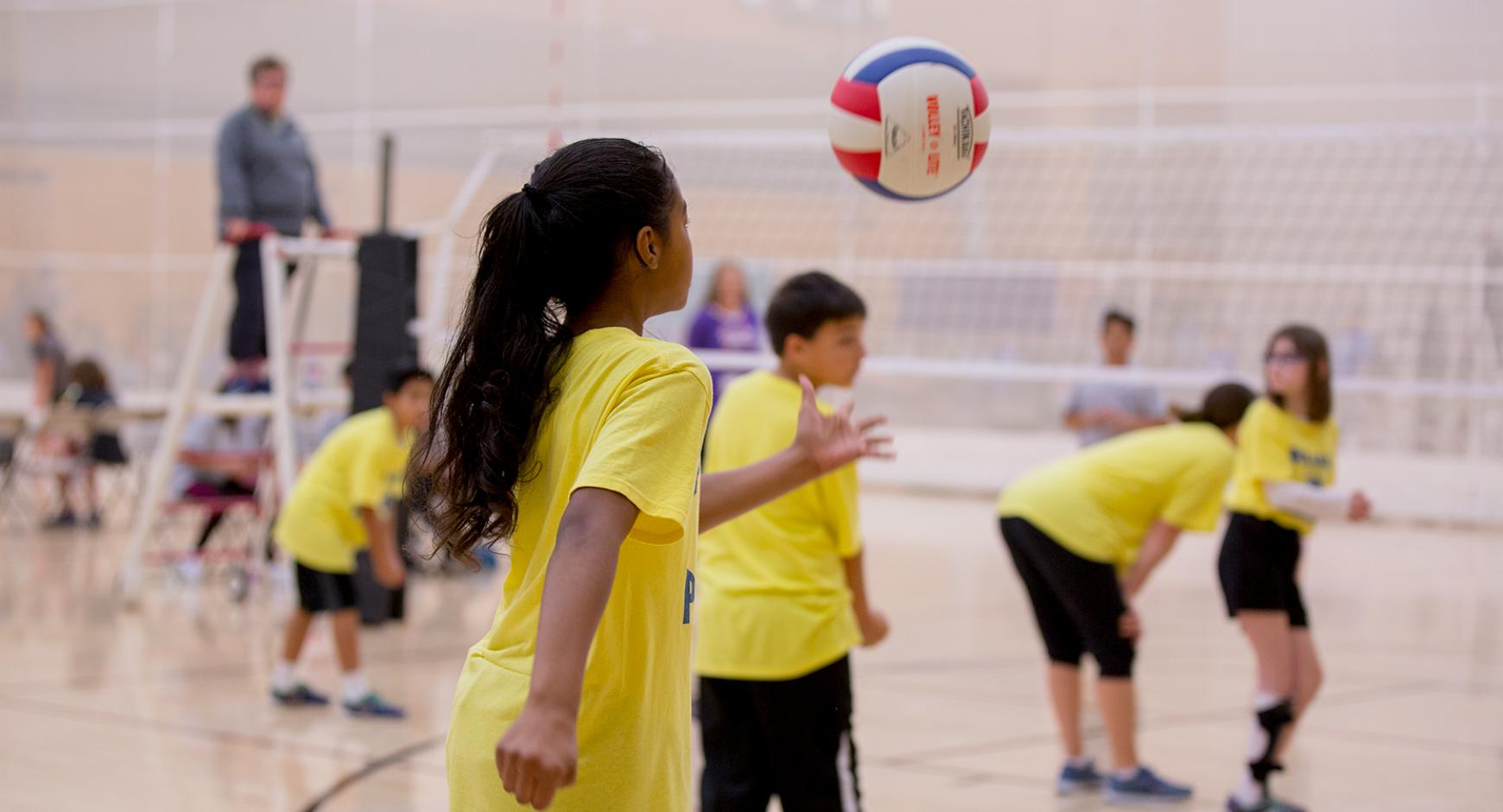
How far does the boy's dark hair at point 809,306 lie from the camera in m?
3.00

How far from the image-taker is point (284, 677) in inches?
204

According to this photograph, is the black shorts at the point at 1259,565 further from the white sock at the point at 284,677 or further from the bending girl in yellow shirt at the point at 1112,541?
the white sock at the point at 284,677

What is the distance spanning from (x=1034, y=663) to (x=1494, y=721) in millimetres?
1690

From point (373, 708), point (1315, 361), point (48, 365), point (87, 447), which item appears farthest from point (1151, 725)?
point (48, 365)

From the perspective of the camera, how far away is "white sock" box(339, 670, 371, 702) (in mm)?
5012

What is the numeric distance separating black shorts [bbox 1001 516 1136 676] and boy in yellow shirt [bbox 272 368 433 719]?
1957 millimetres

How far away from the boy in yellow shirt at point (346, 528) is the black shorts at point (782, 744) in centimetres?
226

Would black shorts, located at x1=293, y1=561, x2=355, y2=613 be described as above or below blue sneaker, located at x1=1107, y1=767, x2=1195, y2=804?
above

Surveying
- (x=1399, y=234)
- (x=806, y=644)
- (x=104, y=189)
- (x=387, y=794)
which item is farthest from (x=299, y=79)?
(x=806, y=644)

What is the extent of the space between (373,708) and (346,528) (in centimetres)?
60

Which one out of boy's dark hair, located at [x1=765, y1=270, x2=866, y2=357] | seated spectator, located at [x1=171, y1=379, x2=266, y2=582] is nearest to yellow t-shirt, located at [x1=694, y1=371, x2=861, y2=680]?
boy's dark hair, located at [x1=765, y1=270, x2=866, y2=357]

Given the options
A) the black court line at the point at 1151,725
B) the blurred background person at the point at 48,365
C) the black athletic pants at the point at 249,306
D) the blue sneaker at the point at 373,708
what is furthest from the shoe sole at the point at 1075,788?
the blurred background person at the point at 48,365

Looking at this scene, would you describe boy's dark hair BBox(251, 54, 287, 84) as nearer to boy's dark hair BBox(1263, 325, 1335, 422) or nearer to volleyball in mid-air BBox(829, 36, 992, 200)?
boy's dark hair BBox(1263, 325, 1335, 422)

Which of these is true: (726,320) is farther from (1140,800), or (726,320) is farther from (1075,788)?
(1140,800)
